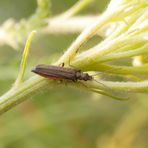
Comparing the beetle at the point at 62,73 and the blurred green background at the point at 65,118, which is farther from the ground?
the beetle at the point at 62,73

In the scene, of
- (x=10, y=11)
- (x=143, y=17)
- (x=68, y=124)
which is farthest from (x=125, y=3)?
(x=10, y=11)

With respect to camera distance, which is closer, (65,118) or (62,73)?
(62,73)

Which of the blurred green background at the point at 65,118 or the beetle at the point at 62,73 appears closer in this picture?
the beetle at the point at 62,73

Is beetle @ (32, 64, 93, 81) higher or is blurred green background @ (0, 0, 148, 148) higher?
beetle @ (32, 64, 93, 81)

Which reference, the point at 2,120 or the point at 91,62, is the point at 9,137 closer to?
the point at 2,120

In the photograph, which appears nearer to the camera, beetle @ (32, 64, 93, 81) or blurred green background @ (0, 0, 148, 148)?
beetle @ (32, 64, 93, 81)

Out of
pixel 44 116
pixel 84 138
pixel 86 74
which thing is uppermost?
pixel 86 74

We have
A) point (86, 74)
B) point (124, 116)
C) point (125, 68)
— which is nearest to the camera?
point (125, 68)

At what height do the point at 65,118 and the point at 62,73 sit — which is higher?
the point at 62,73
